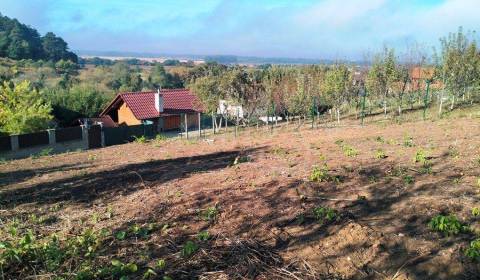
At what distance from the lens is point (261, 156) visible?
9.91 metres

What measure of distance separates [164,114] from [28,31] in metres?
94.6

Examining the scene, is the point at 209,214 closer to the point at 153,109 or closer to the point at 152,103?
the point at 153,109

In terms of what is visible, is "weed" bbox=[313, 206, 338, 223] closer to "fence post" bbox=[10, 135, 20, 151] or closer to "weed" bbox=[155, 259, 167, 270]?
"weed" bbox=[155, 259, 167, 270]

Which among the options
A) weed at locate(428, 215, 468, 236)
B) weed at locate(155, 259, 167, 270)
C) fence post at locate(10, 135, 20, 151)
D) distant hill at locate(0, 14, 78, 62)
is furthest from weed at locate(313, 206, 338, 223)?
distant hill at locate(0, 14, 78, 62)

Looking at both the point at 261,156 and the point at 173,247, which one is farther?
the point at 261,156

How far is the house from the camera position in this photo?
34.5m

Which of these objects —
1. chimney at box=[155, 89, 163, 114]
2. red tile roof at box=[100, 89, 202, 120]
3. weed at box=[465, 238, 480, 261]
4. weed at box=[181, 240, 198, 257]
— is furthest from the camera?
chimney at box=[155, 89, 163, 114]

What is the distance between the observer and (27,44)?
286 ft

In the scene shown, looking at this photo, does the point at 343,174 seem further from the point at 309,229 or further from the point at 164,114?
the point at 164,114

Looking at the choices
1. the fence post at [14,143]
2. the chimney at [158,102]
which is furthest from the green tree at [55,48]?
the fence post at [14,143]

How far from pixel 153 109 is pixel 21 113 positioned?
1283 centimetres

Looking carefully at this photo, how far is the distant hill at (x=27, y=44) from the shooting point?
80.6 m

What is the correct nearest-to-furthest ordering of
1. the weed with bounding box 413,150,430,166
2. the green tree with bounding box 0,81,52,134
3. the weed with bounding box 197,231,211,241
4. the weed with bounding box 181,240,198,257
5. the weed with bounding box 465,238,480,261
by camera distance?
the weed with bounding box 465,238,480,261, the weed with bounding box 181,240,198,257, the weed with bounding box 197,231,211,241, the weed with bounding box 413,150,430,166, the green tree with bounding box 0,81,52,134

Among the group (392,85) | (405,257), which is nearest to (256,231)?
(405,257)
